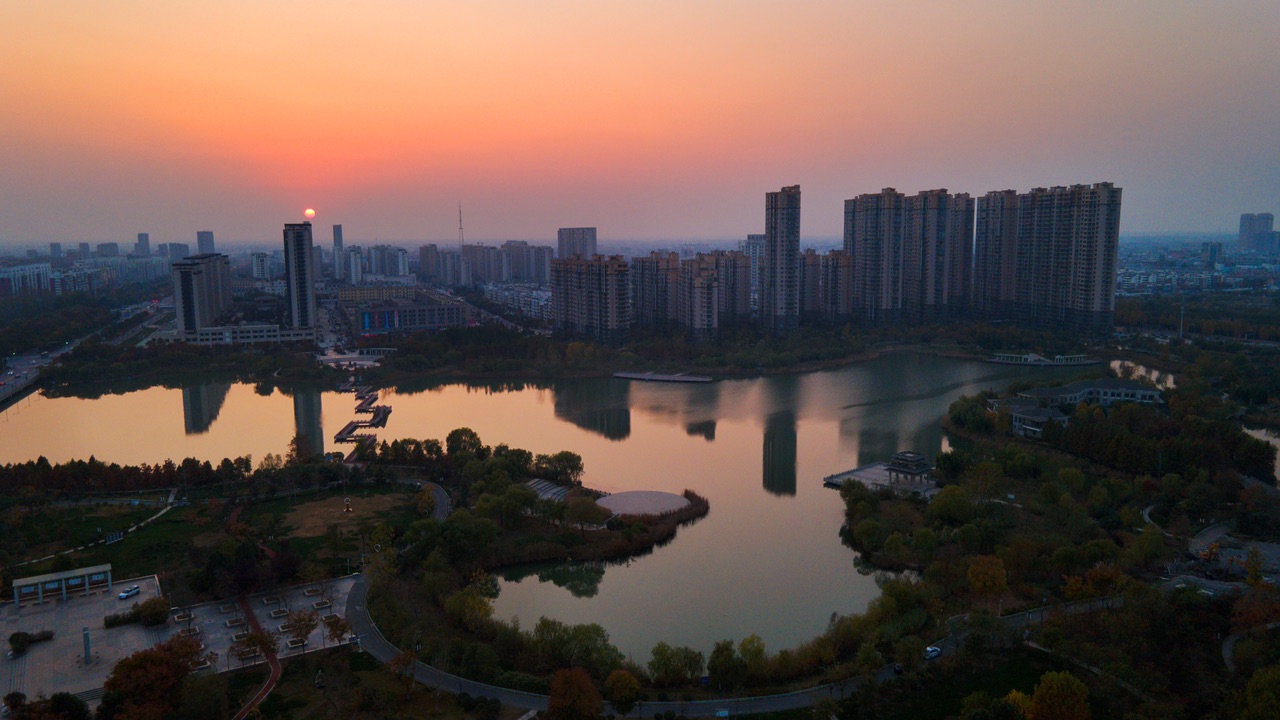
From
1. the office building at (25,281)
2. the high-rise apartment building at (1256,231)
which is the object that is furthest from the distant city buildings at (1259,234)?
the office building at (25,281)

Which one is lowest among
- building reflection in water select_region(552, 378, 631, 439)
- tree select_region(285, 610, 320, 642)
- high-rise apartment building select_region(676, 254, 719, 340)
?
building reflection in water select_region(552, 378, 631, 439)

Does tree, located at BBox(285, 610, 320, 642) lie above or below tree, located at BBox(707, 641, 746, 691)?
above

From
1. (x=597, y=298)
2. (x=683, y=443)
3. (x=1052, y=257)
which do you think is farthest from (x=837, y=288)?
(x=683, y=443)

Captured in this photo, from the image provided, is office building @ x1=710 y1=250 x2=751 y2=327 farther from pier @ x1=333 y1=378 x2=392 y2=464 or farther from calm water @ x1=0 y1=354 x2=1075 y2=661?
pier @ x1=333 y1=378 x2=392 y2=464

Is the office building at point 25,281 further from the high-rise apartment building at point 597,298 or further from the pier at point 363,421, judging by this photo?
the pier at point 363,421

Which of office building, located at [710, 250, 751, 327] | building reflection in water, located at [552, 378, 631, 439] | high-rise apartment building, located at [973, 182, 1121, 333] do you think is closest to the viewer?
building reflection in water, located at [552, 378, 631, 439]

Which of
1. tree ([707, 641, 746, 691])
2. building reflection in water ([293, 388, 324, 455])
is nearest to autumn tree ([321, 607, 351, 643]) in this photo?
tree ([707, 641, 746, 691])

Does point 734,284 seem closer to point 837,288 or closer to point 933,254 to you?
point 837,288
